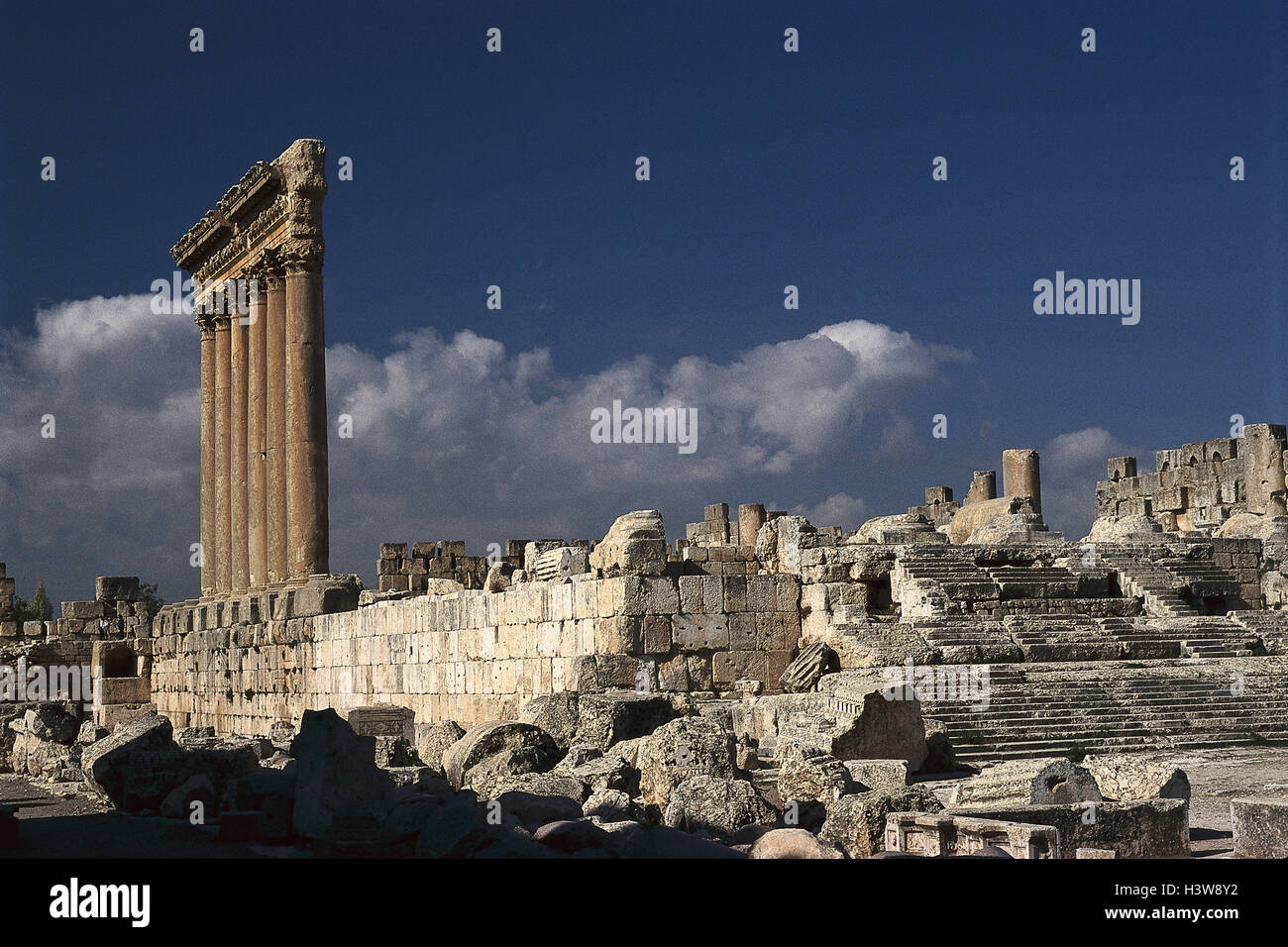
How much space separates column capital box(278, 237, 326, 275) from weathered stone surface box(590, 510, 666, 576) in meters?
10.7

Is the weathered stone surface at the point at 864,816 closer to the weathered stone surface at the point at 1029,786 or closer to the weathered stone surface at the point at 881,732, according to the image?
the weathered stone surface at the point at 1029,786

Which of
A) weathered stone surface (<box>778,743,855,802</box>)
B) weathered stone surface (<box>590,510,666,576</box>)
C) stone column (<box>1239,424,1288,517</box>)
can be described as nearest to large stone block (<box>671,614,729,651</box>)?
weathered stone surface (<box>590,510,666,576</box>)

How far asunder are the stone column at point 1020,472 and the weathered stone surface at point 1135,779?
22.2 meters

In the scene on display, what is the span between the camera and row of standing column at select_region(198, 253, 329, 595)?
23750mm

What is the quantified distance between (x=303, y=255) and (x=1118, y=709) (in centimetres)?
1546

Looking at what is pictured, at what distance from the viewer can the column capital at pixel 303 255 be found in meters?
23.8

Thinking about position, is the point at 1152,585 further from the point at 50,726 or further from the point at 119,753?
the point at 50,726

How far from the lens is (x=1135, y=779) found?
29.0 feet

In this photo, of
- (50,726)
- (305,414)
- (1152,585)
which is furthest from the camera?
(305,414)

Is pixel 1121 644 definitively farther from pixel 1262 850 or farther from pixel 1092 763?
pixel 1262 850

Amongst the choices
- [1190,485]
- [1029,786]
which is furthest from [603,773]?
[1190,485]

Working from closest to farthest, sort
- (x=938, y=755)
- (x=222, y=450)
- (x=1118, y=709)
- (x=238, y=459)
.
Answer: (x=938, y=755), (x=1118, y=709), (x=238, y=459), (x=222, y=450)

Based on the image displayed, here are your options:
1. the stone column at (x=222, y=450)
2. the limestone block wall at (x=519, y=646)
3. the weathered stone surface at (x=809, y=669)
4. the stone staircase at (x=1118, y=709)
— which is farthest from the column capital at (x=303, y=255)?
the stone staircase at (x=1118, y=709)
